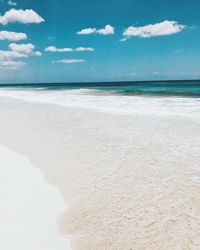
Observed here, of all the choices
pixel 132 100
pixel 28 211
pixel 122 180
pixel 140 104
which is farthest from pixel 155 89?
pixel 28 211

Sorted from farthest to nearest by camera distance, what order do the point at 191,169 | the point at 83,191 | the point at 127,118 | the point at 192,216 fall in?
the point at 127,118
the point at 191,169
the point at 83,191
the point at 192,216

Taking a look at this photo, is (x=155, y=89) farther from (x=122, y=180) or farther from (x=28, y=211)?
(x=28, y=211)

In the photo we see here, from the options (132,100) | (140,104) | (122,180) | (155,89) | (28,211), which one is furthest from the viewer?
(155,89)

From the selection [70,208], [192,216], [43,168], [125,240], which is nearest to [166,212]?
[192,216]

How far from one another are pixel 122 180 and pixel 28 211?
6.74ft

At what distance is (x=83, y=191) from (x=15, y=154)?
124 inches

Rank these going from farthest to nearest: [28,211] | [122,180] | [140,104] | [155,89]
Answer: [155,89]
[140,104]
[122,180]
[28,211]

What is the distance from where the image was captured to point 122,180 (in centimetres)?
579

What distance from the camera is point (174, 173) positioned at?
6.09m

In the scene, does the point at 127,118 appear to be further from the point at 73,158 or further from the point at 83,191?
the point at 83,191

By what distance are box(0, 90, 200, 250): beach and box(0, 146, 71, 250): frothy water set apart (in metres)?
0.16

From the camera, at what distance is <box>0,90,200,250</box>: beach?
3.91m

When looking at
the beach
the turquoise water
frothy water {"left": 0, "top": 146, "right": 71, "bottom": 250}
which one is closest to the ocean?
the turquoise water

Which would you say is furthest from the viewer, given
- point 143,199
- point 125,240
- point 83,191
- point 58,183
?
point 58,183
